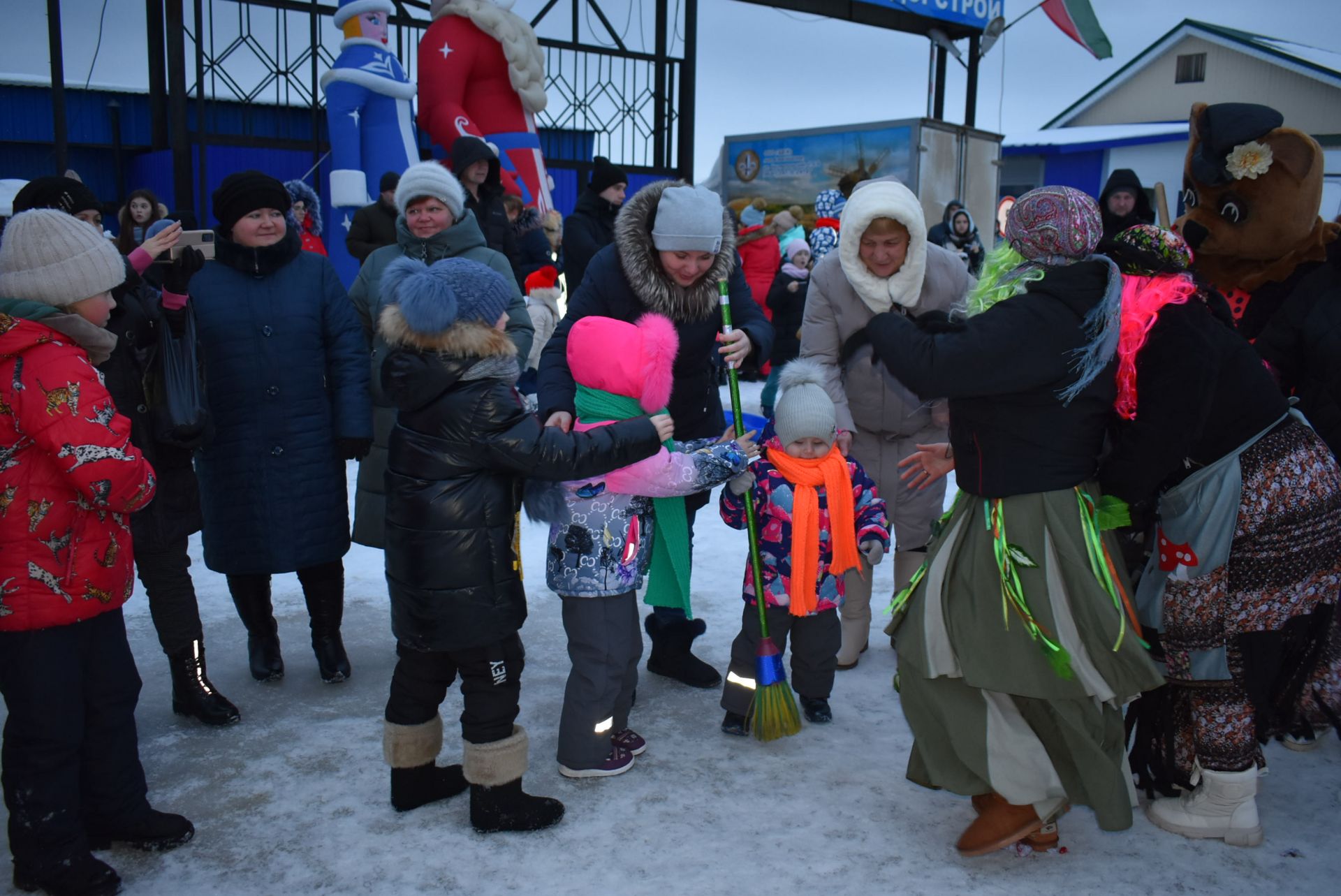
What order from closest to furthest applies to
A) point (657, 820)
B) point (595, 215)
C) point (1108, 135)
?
point (657, 820)
point (595, 215)
point (1108, 135)

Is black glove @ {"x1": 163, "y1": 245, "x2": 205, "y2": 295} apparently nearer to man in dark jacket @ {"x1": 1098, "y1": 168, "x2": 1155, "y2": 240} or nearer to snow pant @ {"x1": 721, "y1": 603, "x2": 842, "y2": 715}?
snow pant @ {"x1": 721, "y1": 603, "x2": 842, "y2": 715}

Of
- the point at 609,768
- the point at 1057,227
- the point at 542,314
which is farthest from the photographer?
the point at 542,314

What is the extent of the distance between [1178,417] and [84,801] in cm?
290

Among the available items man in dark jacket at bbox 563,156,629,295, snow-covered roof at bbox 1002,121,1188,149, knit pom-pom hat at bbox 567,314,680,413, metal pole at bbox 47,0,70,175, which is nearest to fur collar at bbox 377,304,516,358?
knit pom-pom hat at bbox 567,314,680,413

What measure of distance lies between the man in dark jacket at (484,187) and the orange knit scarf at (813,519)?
2649mm

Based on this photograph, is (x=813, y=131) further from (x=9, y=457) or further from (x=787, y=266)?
(x=9, y=457)

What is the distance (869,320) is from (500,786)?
196 cm

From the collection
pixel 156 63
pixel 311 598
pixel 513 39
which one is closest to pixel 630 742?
pixel 311 598

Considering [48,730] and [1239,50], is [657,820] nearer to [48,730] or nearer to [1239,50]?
[48,730]

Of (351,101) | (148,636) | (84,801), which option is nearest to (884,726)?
(84,801)

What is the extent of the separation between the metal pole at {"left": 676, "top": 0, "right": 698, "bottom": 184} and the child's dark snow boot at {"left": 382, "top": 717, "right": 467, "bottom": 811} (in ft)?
30.6

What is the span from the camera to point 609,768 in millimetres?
3105

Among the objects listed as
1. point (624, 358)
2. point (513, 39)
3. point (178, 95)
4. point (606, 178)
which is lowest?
point (624, 358)

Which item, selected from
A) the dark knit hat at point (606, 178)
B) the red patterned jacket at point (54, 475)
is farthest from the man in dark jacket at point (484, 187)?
the red patterned jacket at point (54, 475)
